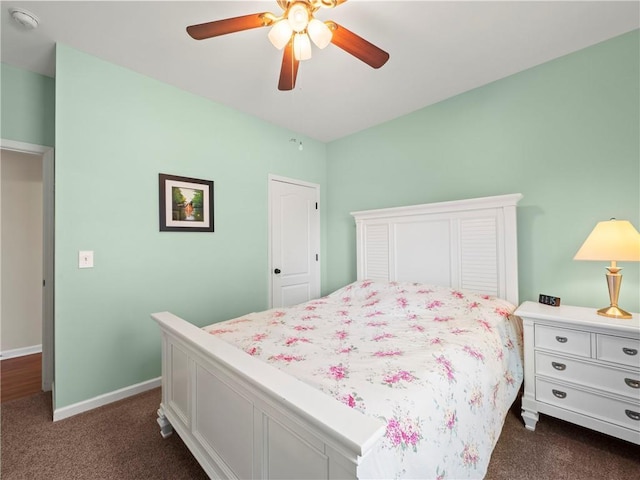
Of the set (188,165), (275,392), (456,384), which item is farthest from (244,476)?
(188,165)

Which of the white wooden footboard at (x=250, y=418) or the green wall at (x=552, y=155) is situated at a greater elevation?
the green wall at (x=552, y=155)

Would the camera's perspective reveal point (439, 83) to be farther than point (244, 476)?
Yes

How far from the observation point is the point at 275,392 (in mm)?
894

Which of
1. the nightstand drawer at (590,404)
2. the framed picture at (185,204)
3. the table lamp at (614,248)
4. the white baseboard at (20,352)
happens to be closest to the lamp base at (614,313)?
the table lamp at (614,248)

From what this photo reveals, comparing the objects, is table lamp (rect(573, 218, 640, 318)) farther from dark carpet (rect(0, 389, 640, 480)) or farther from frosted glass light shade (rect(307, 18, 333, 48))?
frosted glass light shade (rect(307, 18, 333, 48))

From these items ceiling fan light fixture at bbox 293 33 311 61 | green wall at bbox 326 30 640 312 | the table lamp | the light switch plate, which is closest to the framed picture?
the light switch plate

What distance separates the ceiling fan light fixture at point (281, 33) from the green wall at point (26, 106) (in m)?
2.01

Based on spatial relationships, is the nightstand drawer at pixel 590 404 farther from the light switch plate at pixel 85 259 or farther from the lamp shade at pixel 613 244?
the light switch plate at pixel 85 259

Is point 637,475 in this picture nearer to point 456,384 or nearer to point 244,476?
point 456,384

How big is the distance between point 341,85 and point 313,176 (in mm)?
1355

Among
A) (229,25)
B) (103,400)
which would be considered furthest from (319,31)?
(103,400)

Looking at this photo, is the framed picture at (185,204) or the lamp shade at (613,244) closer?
the lamp shade at (613,244)

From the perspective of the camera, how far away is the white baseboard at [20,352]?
307cm

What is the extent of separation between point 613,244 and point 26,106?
407 cm
